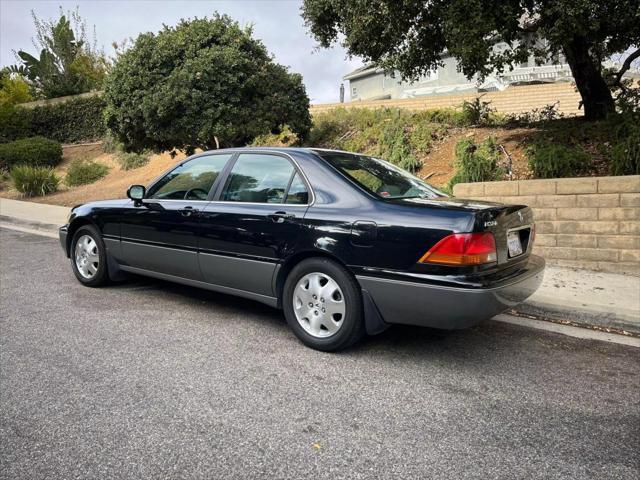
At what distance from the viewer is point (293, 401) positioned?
319cm

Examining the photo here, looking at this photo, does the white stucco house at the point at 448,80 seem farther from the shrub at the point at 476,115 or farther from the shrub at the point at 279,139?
the shrub at the point at 476,115

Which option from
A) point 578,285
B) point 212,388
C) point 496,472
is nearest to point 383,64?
point 578,285

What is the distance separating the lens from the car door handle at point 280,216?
413 cm

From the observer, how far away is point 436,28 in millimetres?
8242

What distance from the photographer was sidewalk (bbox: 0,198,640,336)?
4.85 m

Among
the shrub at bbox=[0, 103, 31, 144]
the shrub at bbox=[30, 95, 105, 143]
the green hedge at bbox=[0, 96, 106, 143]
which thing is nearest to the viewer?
the shrub at bbox=[0, 103, 31, 144]

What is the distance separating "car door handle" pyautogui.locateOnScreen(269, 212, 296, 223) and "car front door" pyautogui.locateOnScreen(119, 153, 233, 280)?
859mm

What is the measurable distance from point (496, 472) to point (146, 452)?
1687mm

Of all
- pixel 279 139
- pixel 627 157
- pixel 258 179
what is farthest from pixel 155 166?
pixel 627 157

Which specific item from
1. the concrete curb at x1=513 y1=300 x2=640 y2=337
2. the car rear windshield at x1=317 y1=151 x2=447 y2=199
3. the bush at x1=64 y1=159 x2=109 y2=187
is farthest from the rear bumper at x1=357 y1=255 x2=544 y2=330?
the bush at x1=64 y1=159 x2=109 y2=187

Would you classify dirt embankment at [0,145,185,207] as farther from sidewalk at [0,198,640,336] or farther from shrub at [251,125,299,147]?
sidewalk at [0,198,640,336]

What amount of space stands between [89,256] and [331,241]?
3.29 meters

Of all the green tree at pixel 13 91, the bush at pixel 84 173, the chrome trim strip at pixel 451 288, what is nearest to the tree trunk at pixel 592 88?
the chrome trim strip at pixel 451 288

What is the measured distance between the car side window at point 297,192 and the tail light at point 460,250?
3.68ft
